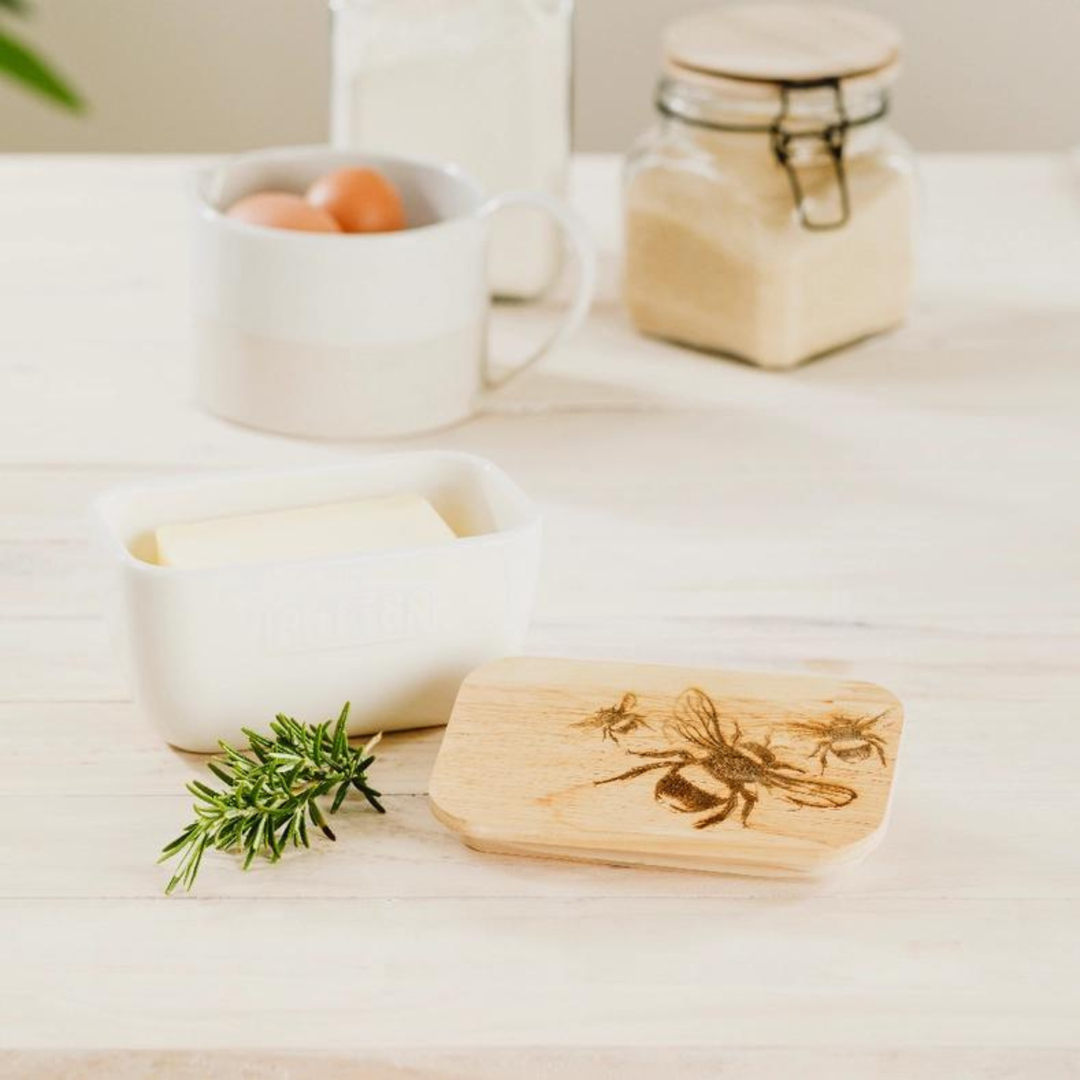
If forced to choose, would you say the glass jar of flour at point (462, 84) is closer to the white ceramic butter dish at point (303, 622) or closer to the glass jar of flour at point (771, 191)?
the glass jar of flour at point (771, 191)

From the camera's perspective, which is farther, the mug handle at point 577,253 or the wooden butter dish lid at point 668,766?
the mug handle at point 577,253

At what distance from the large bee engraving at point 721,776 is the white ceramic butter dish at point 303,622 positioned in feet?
0.30

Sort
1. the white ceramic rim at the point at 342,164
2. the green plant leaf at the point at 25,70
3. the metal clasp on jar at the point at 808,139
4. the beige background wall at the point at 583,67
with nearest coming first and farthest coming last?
1. the green plant leaf at the point at 25,70
2. the white ceramic rim at the point at 342,164
3. the metal clasp on jar at the point at 808,139
4. the beige background wall at the point at 583,67

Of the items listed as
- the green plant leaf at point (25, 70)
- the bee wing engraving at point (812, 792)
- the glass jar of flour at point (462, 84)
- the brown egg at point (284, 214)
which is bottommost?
the bee wing engraving at point (812, 792)

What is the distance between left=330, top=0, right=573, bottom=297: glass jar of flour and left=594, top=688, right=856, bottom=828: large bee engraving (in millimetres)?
556

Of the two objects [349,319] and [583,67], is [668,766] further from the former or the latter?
[583,67]

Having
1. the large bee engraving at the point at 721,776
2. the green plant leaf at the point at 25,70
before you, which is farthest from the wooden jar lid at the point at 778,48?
the green plant leaf at the point at 25,70

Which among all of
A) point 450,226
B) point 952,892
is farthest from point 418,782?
point 450,226

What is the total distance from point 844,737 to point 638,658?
129mm

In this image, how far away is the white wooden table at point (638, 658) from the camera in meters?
0.57

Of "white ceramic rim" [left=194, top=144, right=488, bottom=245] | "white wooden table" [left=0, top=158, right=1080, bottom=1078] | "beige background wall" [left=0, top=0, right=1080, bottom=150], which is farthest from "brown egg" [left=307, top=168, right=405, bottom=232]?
"beige background wall" [left=0, top=0, right=1080, bottom=150]

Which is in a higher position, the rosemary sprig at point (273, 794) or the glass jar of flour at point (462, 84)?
the glass jar of flour at point (462, 84)

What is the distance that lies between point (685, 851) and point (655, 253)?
553mm

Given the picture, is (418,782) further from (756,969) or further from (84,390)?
(84,390)
